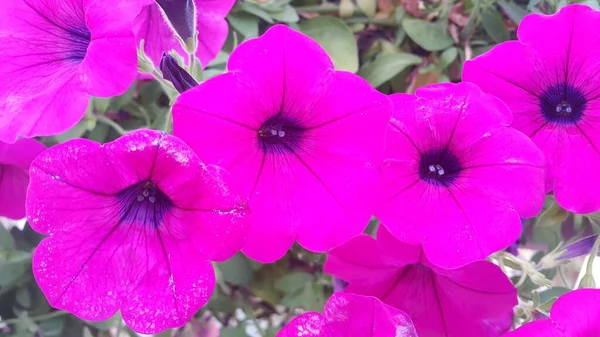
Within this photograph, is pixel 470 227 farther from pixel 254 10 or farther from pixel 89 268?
pixel 254 10

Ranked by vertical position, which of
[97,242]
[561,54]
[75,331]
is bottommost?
[75,331]

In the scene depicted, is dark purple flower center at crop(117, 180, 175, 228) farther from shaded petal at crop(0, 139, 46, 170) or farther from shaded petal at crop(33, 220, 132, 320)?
shaded petal at crop(0, 139, 46, 170)

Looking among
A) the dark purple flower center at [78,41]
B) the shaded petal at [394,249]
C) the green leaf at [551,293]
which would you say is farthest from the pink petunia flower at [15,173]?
the green leaf at [551,293]

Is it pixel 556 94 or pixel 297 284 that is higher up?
pixel 556 94

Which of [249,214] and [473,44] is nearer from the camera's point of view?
[249,214]

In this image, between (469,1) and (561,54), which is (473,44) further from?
(561,54)

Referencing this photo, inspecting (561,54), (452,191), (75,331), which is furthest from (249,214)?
(75,331)

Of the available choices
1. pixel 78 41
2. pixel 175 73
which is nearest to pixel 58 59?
pixel 78 41
